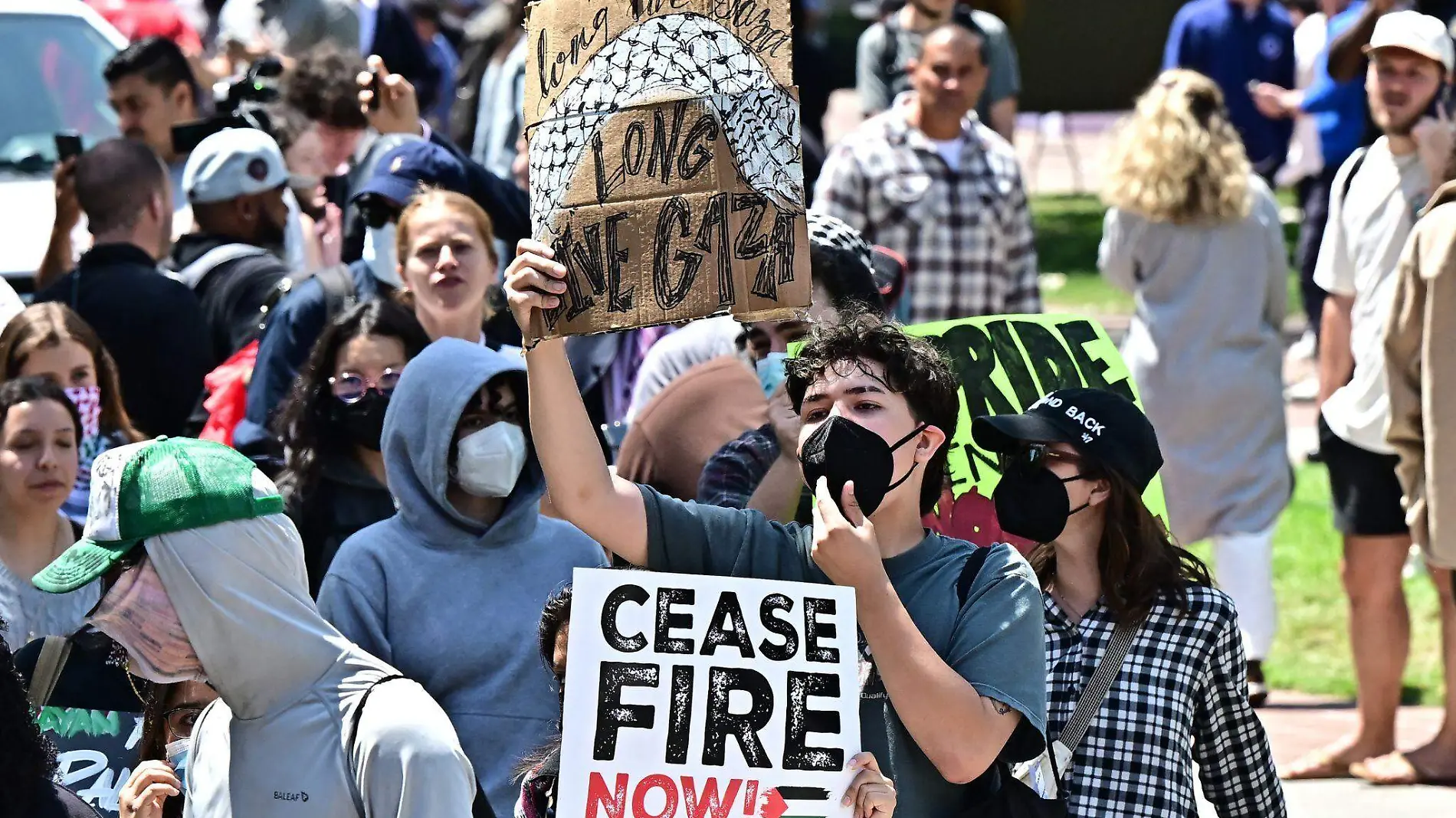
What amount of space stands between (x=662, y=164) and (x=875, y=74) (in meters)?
7.42

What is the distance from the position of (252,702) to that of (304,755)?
126 mm

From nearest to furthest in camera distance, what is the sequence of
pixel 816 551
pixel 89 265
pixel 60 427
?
pixel 816 551 < pixel 60 427 < pixel 89 265

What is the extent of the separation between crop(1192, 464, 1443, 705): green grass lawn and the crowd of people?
60 centimetres

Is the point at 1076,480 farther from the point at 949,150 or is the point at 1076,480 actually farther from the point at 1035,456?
the point at 949,150

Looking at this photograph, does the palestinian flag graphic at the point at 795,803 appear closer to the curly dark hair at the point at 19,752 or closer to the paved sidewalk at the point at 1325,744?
the curly dark hair at the point at 19,752

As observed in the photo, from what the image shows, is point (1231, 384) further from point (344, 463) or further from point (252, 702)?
point (252, 702)

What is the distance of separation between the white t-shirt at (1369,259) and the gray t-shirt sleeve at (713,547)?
3.85 metres

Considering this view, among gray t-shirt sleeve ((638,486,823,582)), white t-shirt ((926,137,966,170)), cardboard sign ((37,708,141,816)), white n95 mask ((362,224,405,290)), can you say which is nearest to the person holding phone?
white t-shirt ((926,137,966,170))

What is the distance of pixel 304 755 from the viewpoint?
312 cm

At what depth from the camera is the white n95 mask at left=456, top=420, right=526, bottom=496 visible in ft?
15.3

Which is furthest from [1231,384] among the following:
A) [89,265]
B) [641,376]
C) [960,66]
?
[89,265]

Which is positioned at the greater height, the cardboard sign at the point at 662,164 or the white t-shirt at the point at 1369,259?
the cardboard sign at the point at 662,164

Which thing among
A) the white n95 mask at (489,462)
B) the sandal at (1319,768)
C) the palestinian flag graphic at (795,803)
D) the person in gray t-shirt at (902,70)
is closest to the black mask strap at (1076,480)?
the white n95 mask at (489,462)

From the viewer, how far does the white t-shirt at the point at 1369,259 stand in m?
6.99
